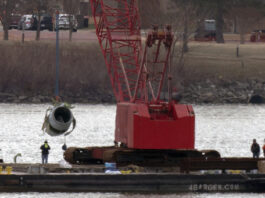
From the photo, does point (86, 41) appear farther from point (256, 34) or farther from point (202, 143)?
point (202, 143)

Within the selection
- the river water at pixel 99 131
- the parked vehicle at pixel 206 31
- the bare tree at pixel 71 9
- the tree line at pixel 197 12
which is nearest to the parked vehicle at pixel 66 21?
the bare tree at pixel 71 9

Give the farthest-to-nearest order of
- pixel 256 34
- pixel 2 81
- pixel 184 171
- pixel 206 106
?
pixel 256 34 → pixel 2 81 → pixel 206 106 → pixel 184 171

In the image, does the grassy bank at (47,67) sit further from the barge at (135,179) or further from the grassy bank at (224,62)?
the barge at (135,179)

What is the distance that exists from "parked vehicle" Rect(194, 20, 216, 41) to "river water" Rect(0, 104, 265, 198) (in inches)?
1201

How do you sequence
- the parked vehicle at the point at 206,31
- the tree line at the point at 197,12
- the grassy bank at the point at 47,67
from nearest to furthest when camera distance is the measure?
the grassy bank at the point at 47,67
the tree line at the point at 197,12
the parked vehicle at the point at 206,31

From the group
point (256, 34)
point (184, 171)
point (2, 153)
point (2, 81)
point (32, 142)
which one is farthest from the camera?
point (256, 34)

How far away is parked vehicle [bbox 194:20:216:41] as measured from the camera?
149 metres

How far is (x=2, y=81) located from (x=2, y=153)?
6015 cm

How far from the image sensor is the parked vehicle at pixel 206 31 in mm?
148625

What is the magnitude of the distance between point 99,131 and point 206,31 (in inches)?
2631

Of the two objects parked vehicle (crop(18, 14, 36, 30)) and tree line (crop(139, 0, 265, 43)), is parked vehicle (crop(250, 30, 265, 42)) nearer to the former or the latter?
tree line (crop(139, 0, 265, 43))

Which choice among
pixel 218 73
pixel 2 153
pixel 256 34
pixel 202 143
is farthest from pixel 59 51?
pixel 2 153

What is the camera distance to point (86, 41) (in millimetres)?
139000

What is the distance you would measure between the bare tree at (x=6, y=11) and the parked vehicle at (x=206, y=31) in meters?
28.8
